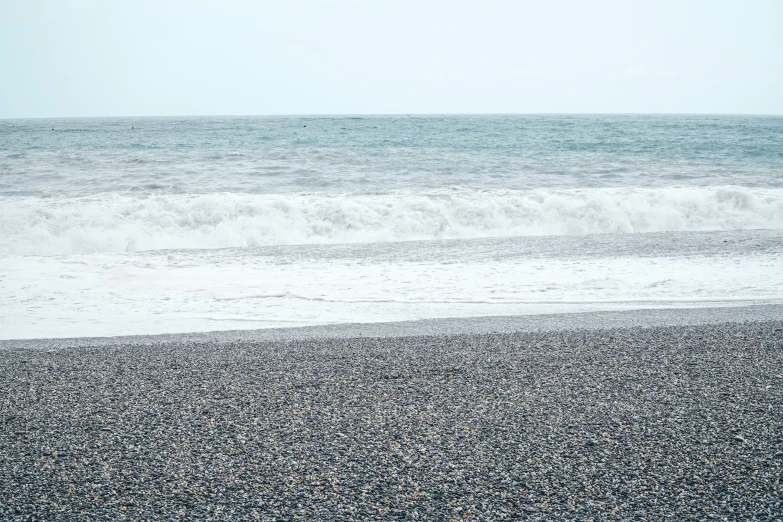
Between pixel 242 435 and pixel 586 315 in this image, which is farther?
pixel 586 315

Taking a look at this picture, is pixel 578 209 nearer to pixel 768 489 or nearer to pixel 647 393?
pixel 647 393

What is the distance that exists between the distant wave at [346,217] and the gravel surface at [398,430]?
7.55 meters

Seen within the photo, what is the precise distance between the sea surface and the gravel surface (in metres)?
1.67

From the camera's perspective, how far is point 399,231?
1359 cm

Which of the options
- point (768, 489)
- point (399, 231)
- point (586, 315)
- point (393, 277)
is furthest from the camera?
point (399, 231)

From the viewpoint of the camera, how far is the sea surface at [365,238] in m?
7.44

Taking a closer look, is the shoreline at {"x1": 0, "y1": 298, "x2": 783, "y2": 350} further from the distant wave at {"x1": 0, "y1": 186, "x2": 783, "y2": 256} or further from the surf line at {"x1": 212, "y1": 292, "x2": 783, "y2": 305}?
the distant wave at {"x1": 0, "y1": 186, "x2": 783, "y2": 256}

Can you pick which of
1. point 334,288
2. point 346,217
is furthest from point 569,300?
point 346,217

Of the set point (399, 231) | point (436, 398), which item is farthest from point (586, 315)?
point (399, 231)

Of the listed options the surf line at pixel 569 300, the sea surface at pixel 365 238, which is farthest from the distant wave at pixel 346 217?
the surf line at pixel 569 300

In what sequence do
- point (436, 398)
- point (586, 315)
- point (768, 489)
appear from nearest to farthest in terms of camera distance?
point (768, 489)
point (436, 398)
point (586, 315)

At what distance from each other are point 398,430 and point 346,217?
35.0 feet

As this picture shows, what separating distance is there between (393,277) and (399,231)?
4828 millimetres

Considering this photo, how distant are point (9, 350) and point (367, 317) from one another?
3496 millimetres
